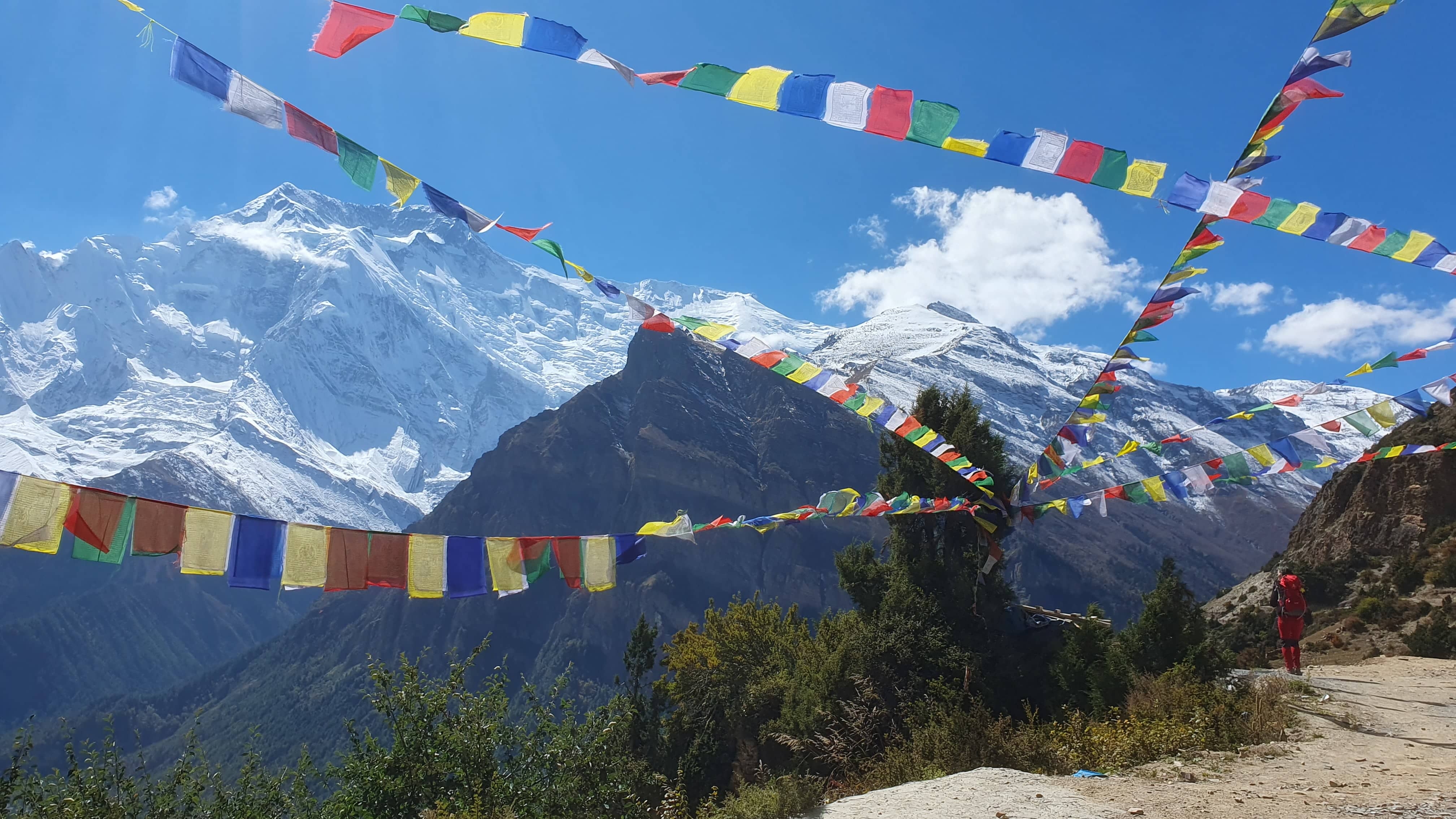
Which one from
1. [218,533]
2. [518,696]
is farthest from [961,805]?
[518,696]

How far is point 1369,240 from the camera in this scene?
806cm

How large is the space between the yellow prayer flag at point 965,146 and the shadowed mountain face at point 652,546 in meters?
122

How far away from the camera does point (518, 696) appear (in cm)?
11994

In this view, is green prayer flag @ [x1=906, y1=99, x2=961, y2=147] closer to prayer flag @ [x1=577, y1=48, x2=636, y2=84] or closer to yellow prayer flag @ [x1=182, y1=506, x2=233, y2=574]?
prayer flag @ [x1=577, y1=48, x2=636, y2=84]

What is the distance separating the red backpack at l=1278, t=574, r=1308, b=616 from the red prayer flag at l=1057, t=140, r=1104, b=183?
735 cm

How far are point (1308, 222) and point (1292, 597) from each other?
19.6 feet

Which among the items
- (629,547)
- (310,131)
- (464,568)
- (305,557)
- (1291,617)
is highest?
(310,131)

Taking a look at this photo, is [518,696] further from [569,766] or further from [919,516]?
[569,766]

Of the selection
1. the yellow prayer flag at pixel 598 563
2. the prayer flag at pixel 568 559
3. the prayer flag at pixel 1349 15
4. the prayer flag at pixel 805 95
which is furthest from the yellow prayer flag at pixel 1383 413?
the prayer flag at pixel 568 559

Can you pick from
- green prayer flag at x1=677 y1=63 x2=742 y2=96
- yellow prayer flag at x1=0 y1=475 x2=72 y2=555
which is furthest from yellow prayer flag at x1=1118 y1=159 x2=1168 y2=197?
yellow prayer flag at x1=0 y1=475 x2=72 y2=555

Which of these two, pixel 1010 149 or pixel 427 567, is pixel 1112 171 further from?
pixel 427 567

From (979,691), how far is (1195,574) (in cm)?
14669

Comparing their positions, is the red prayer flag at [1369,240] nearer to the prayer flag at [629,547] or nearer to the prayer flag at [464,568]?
the prayer flag at [629,547]

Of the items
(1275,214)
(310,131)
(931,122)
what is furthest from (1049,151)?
(310,131)
